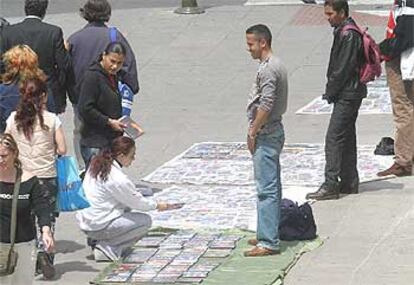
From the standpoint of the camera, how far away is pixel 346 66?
10.7 meters

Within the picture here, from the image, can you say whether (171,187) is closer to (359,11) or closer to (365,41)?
(365,41)

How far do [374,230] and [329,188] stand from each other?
976 mm

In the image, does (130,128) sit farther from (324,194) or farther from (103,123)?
(324,194)

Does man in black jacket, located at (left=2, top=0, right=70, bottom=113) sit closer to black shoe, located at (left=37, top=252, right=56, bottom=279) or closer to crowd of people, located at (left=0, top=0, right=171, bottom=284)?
crowd of people, located at (left=0, top=0, right=171, bottom=284)

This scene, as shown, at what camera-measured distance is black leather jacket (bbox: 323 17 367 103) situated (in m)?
10.6

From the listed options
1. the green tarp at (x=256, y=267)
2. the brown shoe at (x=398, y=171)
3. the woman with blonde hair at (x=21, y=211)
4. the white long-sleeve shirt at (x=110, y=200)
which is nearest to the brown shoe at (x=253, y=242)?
the green tarp at (x=256, y=267)

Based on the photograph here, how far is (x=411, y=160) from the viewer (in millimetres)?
11617

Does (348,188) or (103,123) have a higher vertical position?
(103,123)

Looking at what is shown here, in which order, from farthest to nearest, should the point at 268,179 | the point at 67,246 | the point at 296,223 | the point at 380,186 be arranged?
the point at 380,186, the point at 67,246, the point at 296,223, the point at 268,179

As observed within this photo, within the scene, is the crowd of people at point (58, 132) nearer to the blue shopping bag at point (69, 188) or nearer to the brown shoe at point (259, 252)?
the blue shopping bag at point (69, 188)

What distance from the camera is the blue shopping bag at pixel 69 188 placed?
9.02 m

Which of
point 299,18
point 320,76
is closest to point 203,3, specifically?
point 299,18

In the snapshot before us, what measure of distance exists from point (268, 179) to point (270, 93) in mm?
634

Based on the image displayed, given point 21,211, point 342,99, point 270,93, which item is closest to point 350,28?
point 342,99
